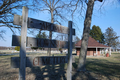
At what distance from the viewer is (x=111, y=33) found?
5803cm

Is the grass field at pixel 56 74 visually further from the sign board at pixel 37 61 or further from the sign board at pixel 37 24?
the sign board at pixel 37 24

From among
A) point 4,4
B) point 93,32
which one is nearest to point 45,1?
point 4,4

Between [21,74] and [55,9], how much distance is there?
12.2 m

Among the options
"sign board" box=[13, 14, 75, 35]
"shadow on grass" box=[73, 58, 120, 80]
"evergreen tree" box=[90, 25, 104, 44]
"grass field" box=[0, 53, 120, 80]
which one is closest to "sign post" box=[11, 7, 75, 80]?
"sign board" box=[13, 14, 75, 35]

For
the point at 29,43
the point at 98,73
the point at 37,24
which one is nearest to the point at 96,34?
the point at 98,73

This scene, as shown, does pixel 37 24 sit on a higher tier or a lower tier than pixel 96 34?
lower

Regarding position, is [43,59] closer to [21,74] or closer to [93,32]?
[21,74]

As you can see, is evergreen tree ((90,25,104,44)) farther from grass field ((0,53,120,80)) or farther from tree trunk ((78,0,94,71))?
tree trunk ((78,0,94,71))

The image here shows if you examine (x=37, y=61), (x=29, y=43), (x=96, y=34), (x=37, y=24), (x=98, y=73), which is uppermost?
(x=96, y=34)

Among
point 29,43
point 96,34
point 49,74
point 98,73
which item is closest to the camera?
point 29,43

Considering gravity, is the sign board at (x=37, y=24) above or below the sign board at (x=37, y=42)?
above

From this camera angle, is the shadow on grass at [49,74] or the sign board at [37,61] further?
the shadow on grass at [49,74]

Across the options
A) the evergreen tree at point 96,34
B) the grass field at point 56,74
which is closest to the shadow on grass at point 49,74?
the grass field at point 56,74

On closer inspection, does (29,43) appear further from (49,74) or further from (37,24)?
(49,74)
